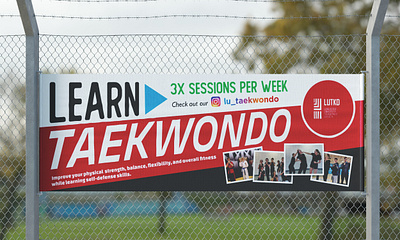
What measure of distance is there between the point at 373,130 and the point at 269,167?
83cm

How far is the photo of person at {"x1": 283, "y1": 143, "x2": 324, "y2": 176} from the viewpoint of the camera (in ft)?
10.1

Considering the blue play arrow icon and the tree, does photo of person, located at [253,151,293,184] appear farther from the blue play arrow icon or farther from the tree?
the tree

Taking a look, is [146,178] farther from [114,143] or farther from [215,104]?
[215,104]

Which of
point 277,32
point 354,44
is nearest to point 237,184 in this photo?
point 354,44

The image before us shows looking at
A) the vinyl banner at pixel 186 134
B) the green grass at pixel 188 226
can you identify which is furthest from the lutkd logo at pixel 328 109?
the green grass at pixel 188 226

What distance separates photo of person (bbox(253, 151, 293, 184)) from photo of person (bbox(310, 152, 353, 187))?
271mm

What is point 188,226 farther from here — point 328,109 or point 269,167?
point 328,109

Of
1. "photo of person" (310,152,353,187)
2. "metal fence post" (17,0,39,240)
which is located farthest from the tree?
"metal fence post" (17,0,39,240)

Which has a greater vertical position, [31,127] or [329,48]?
[329,48]

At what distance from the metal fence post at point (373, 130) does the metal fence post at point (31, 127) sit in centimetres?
255

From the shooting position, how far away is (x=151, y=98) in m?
3.05

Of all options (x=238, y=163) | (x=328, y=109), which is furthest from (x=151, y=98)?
(x=328, y=109)

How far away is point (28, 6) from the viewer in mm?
2906

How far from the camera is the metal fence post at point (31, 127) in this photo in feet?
9.65
